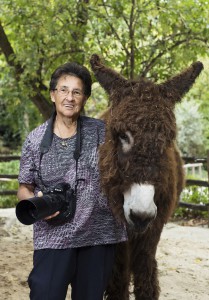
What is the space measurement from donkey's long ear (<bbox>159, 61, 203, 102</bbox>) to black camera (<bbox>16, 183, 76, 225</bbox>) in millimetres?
893

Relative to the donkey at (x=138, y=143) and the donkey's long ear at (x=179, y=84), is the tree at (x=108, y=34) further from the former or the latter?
the donkey at (x=138, y=143)

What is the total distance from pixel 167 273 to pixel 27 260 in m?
1.91

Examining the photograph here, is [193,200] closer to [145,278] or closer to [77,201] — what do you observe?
[145,278]

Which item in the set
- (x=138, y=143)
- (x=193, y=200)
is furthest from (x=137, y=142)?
(x=193, y=200)

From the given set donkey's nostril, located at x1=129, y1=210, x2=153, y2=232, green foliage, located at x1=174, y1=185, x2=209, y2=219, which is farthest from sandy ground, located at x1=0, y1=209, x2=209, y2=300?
donkey's nostril, located at x1=129, y1=210, x2=153, y2=232

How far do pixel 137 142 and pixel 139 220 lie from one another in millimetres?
447

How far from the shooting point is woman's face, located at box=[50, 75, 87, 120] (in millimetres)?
2842

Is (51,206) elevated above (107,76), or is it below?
below

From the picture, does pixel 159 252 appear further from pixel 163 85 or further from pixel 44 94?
pixel 163 85

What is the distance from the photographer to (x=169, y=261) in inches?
258

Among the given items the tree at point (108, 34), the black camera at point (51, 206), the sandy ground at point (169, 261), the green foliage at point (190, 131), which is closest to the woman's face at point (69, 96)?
the black camera at point (51, 206)

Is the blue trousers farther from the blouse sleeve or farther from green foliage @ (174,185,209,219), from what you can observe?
green foliage @ (174,185,209,219)

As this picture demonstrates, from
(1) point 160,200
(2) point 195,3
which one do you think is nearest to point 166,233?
(2) point 195,3

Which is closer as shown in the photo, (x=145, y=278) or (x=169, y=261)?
(x=145, y=278)
